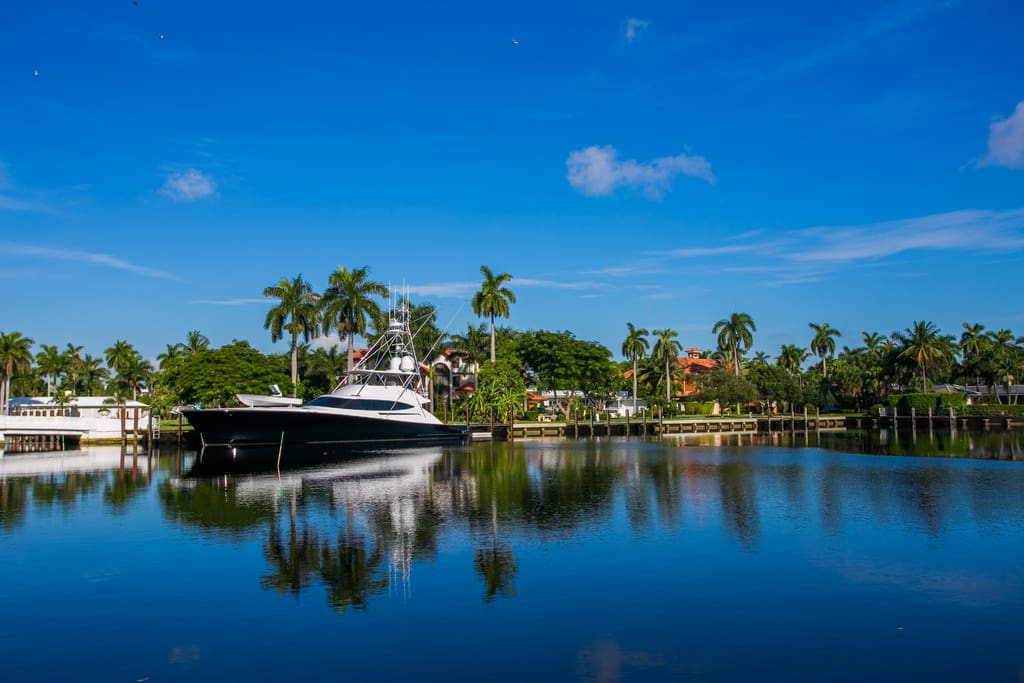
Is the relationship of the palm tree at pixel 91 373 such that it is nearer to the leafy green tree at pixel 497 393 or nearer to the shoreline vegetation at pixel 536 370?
the shoreline vegetation at pixel 536 370

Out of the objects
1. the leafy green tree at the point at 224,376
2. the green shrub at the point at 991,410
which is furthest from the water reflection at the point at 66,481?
the green shrub at the point at 991,410

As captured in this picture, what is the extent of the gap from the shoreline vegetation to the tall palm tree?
0.13 m

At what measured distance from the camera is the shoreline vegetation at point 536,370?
68.2 meters

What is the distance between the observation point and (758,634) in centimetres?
1137

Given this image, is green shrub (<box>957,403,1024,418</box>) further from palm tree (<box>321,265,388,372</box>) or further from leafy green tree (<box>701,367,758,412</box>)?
palm tree (<box>321,265,388,372</box>)

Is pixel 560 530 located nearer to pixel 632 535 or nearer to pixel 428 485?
pixel 632 535

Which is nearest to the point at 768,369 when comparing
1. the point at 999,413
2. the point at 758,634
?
the point at 999,413

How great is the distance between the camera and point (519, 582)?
47.3 ft

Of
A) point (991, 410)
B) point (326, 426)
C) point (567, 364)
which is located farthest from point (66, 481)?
point (991, 410)

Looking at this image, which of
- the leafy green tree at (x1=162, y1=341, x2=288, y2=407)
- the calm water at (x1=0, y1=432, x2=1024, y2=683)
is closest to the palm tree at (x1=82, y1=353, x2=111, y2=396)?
the leafy green tree at (x1=162, y1=341, x2=288, y2=407)

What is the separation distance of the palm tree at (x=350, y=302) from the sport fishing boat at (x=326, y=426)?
15.7 m

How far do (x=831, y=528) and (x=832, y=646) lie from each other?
9.33 meters

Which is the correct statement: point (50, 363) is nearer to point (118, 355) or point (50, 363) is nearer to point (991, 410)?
point (118, 355)

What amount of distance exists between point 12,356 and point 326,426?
54525 mm
